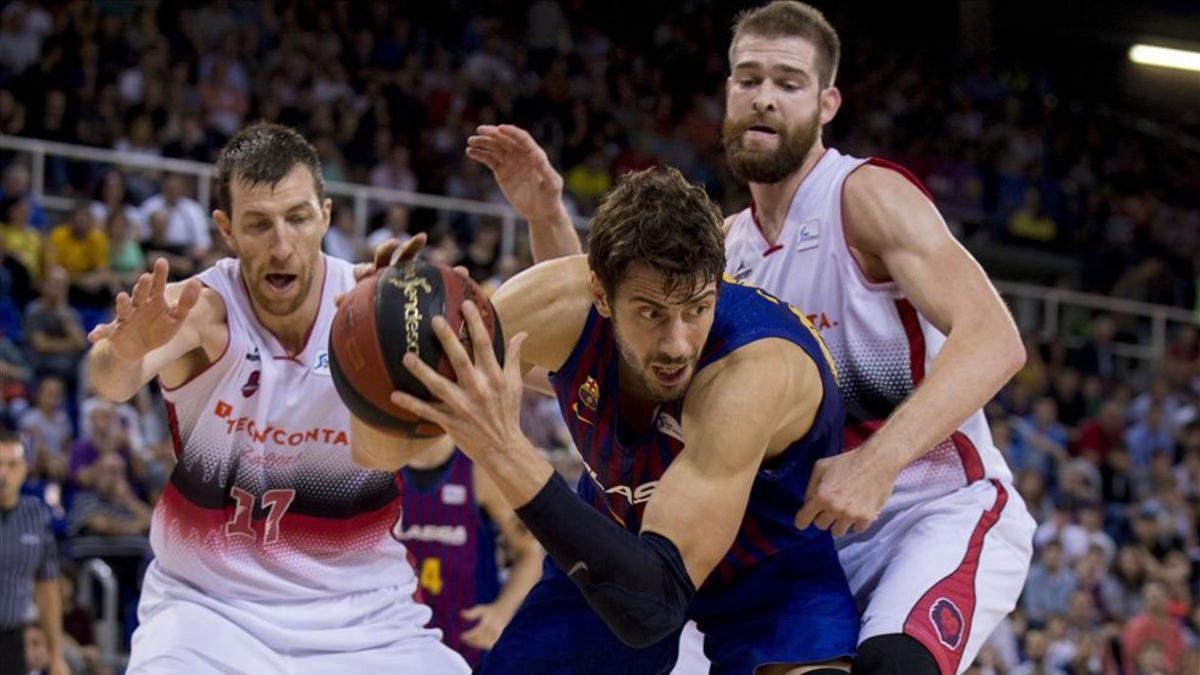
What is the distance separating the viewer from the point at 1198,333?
18.9m

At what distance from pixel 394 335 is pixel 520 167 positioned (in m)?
1.76

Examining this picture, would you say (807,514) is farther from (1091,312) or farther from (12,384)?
(1091,312)

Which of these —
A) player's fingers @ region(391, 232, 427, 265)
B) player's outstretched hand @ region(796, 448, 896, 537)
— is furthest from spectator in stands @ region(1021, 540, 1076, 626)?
player's fingers @ region(391, 232, 427, 265)

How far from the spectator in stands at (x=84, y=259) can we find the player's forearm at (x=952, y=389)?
25.7 ft

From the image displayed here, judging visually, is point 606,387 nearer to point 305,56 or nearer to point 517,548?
point 517,548

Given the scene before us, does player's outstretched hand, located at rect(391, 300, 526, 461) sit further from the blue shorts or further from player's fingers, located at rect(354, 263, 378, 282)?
the blue shorts

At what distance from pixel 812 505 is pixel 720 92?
54.8 ft

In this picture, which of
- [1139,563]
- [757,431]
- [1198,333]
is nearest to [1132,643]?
[1139,563]

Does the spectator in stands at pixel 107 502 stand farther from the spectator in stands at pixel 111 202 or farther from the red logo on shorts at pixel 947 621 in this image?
the red logo on shorts at pixel 947 621

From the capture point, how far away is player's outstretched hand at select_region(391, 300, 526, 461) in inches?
130

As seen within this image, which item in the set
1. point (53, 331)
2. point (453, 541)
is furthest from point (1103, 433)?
point (453, 541)

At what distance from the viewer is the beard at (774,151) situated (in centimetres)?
480

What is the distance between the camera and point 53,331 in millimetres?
10672

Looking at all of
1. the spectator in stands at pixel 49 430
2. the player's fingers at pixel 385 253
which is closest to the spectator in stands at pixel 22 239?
the spectator in stands at pixel 49 430
